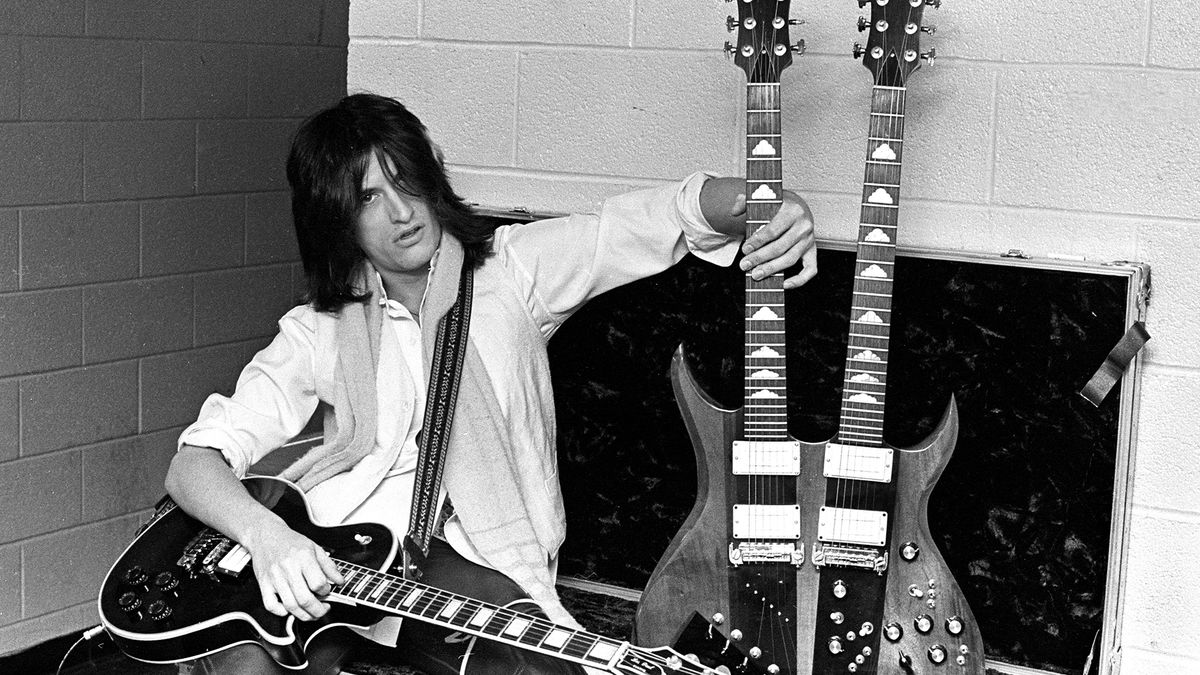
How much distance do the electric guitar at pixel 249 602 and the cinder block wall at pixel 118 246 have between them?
1188 mm

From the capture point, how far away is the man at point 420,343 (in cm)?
205

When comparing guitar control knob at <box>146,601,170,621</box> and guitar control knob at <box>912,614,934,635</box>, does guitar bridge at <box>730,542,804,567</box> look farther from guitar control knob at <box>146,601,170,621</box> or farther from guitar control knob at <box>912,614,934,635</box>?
guitar control knob at <box>146,601,170,621</box>

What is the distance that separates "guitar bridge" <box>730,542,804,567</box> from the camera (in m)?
1.96

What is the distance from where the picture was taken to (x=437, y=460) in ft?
6.82

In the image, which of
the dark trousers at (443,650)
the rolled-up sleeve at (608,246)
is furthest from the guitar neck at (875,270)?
the dark trousers at (443,650)

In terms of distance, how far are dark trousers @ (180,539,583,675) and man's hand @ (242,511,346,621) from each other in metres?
0.09

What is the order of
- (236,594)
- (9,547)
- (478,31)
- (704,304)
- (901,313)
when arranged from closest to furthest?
(236,594), (901,313), (704,304), (478,31), (9,547)

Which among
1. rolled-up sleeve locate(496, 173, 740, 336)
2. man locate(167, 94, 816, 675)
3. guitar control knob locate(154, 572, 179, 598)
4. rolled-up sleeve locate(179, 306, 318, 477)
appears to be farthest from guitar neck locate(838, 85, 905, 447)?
guitar control knob locate(154, 572, 179, 598)

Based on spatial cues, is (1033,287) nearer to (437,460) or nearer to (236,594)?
(437,460)

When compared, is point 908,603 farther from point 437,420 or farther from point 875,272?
point 437,420

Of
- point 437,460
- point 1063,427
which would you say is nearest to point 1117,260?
point 1063,427

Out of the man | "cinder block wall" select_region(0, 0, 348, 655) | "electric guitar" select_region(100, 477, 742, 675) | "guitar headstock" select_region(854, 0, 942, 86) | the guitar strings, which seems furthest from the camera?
"cinder block wall" select_region(0, 0, 348, 655)

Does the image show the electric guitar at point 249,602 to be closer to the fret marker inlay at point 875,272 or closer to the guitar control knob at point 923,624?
the guitar control knob at point 923,624

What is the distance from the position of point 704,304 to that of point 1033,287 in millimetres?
557
